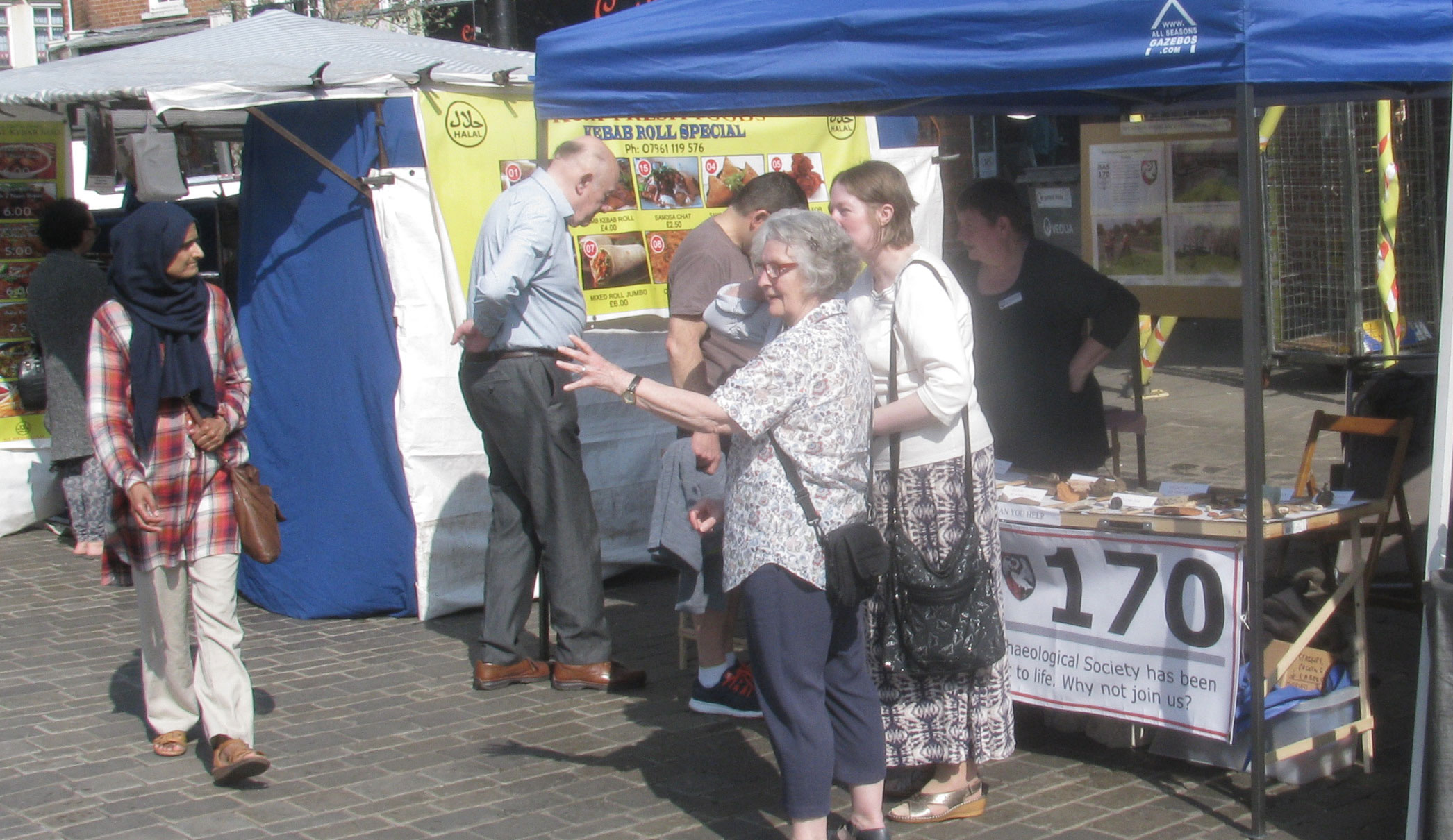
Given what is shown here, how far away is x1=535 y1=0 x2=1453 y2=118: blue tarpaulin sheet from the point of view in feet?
11.0

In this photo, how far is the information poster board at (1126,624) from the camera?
3.90m

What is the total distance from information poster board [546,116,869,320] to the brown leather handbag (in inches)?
90.7

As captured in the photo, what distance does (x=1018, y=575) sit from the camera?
4344 mm

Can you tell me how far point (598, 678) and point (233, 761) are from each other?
1.41 metres

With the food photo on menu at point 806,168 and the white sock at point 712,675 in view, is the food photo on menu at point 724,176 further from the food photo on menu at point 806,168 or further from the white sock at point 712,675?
the white sock at point 712,675

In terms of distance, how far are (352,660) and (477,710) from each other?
859 millimetres

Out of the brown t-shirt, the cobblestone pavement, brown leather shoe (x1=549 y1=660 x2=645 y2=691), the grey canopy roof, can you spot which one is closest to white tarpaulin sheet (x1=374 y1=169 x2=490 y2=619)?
the cobblestone pavement

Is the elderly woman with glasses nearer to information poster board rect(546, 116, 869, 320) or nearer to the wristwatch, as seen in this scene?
the wristwatch

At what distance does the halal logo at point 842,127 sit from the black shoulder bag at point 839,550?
4.18 meters

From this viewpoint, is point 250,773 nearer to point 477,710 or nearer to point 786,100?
point 477,710

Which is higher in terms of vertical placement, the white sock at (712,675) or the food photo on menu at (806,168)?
the food photo on menu at (806,168)

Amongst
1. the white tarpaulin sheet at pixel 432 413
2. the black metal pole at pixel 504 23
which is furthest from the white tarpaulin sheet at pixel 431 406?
the black metal pole at pixel 504 23

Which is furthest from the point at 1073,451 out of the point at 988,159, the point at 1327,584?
the point at 988,159

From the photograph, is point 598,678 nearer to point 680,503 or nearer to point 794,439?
point 680,503
